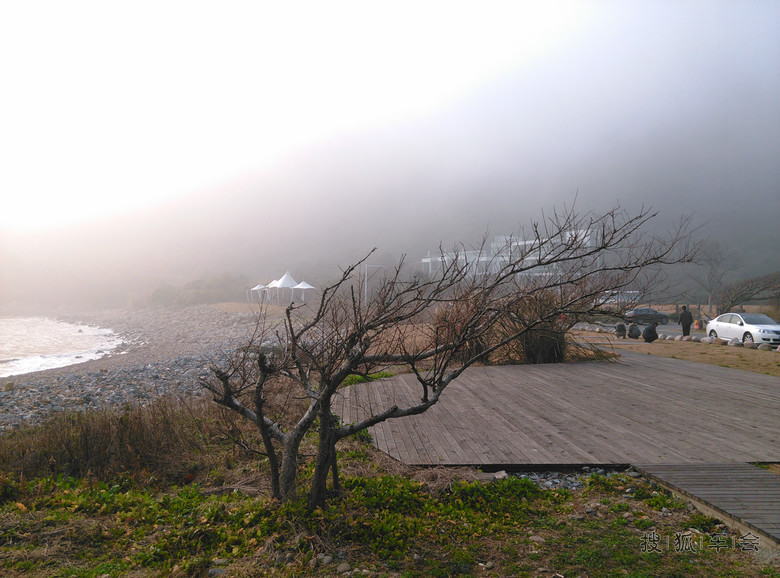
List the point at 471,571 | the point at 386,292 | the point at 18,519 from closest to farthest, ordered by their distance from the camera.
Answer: the point at 471,571 < the point at 386,292 < the point at 18,519

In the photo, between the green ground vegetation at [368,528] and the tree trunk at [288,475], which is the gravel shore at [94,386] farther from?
the tree trunk at [288,475]

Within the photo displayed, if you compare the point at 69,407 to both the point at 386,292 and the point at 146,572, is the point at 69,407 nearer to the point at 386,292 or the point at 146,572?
the point at 146,572

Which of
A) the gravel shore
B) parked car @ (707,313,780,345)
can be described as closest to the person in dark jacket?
parked car @ (707,313,780,345)

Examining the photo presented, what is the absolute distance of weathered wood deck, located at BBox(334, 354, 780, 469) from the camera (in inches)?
172

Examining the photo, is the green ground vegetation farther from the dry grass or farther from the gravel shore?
the dry grass

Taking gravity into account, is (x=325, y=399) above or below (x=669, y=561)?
above

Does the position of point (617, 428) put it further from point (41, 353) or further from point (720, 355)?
point (41, 353)

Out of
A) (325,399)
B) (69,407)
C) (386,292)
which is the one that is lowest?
(69,407)

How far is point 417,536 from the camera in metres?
3.03

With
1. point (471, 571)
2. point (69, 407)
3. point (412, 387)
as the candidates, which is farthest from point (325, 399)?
point (69, 407)

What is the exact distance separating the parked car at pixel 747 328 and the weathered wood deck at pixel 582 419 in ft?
26.1

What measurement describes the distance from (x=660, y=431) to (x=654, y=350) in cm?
965

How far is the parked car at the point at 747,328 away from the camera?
1512cm

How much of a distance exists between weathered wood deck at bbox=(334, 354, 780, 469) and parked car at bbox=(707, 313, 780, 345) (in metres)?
7.95
